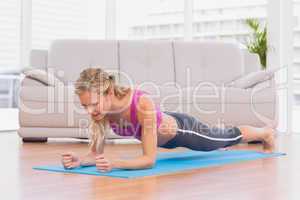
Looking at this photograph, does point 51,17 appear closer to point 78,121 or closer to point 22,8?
point 22,8

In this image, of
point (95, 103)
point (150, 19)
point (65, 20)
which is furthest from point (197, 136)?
point (150, 19)

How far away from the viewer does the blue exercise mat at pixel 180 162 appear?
8.94 ft

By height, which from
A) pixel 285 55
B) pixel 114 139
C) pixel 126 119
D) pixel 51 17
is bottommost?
pixel 114 139

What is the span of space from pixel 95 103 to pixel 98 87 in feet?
0.25

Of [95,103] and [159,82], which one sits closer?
[95,103]

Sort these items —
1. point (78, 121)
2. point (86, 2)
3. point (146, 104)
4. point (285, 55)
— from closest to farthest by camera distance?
point (146, 104)
point (78, 121)
point (285, 55)
point (86, 2)

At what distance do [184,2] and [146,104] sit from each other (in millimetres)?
4782

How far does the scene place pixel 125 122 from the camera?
287 cm

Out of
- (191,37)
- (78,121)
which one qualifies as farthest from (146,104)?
(191,37)

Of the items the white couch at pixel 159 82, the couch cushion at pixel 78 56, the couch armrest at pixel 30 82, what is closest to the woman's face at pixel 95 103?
the white couch at pixel 159 82

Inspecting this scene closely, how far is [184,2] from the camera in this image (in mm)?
7359

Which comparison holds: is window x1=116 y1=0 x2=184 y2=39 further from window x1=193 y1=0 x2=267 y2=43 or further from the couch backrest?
the couch backrest

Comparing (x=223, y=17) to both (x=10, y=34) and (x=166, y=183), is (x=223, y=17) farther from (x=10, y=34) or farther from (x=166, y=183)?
(x=166, y=183)

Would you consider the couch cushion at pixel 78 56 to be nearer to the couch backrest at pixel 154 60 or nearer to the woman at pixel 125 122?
the couch backrest at pixel 154 60
